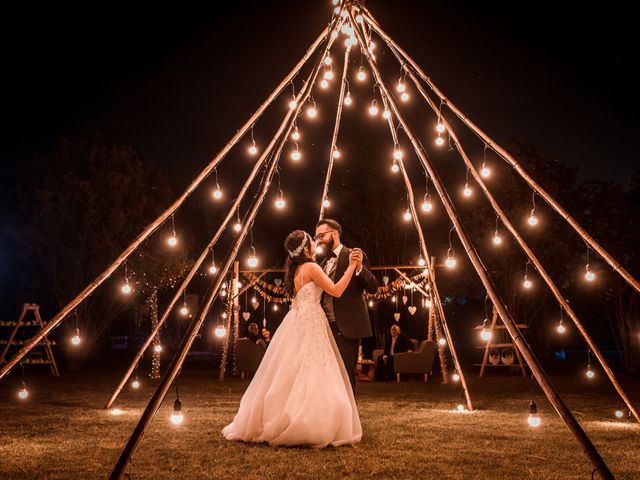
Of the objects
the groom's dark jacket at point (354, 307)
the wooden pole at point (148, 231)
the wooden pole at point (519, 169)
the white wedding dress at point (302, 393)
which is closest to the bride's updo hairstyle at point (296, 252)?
the white wedding dress at point (302, 393)

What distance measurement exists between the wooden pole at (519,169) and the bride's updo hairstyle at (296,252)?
6.34ft

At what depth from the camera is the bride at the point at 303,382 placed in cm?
506

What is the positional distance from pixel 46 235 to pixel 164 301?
1043cm

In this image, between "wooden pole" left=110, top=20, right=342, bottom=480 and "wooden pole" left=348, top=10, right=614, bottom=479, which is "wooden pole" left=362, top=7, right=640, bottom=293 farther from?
"wooden pole" left=110, top=20, right=342, bottom=480

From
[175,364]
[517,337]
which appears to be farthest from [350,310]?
[175,364]

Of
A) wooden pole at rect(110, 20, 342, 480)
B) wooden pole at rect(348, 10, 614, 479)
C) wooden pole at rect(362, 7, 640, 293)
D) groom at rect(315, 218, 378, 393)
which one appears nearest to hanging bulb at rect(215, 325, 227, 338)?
groom at rect(315, 218, 378, 393)

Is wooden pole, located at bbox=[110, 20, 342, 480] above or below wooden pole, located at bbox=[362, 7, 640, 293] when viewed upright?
below

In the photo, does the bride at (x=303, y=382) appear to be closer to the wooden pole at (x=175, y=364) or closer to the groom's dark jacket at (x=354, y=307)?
the groom's dark jacket at (x=354, y=307)

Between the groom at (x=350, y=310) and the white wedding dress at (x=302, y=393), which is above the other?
the groom at (x=350, y=310)

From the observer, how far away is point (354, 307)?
609 cm

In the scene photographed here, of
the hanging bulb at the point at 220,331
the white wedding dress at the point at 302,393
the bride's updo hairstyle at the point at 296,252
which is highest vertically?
the bride's updo hairstyle at the point at 296,252

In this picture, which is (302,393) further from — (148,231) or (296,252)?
(148,231)

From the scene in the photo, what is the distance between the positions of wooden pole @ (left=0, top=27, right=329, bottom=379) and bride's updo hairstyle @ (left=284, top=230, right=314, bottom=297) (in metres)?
1.09

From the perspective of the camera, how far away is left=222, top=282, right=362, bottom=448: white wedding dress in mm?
5043
